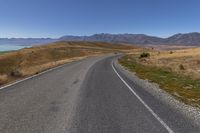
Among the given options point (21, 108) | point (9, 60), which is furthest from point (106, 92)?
point (9, 60)

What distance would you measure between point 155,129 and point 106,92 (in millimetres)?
6148

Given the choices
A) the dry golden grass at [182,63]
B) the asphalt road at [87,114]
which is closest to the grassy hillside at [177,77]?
the dry golden grass at [182,63]

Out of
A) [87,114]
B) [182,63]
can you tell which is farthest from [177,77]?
[182,63]

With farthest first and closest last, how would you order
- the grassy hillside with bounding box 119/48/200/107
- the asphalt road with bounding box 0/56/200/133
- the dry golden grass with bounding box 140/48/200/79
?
the dry golden grass with bounding box 140/48/200/79 → the grassy hillside with bounding box 119/48/200/107 → the asphalt road with bounding box 0/56/200/133

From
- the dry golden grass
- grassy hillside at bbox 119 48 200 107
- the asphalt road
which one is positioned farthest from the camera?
the dry golden grass

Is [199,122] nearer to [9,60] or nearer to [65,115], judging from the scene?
[65,115]

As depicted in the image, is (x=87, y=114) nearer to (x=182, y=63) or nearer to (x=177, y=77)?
(x=177, y=77)

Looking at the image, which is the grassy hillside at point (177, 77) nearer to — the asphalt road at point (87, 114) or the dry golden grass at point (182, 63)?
the dry golden grass at point (182, 63)

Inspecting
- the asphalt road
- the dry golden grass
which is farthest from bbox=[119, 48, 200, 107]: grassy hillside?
the asphalt road

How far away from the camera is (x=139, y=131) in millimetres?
6918

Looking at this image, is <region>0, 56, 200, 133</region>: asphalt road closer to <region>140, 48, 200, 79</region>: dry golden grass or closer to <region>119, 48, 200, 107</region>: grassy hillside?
<region>119, 48, 200, 107</region>: grassy hillside

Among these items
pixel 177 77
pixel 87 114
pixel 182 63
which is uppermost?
pixel 87 114

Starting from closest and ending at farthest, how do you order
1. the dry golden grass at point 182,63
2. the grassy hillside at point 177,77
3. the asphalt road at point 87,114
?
the asphalt road at point 87,114
the grassy hillside at point 177,77
the dry golden grass at point 182,63

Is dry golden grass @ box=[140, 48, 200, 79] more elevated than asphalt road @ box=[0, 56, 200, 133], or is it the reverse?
asphalt road @ box=[0, 56, 200, 133]
